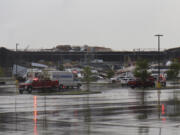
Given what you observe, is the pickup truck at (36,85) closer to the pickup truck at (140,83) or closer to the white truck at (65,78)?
the white truck at (65,78)

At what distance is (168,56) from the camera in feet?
646

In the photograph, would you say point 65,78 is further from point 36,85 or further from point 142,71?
point 142,71

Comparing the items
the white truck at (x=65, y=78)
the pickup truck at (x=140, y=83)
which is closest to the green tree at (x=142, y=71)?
the pickup truck at (x=140, y=83)

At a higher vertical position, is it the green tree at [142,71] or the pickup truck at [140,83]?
the green tree at [142,71]

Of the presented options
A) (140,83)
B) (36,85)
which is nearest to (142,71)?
(140,83)

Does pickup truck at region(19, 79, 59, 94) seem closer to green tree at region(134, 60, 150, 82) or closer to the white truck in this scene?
the white truck

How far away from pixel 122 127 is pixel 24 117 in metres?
6.29

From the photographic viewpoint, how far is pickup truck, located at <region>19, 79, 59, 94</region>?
5266cm

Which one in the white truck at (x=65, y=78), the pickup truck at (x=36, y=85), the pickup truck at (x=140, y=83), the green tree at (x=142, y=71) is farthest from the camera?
the pickup truck at (x=140, y=83)

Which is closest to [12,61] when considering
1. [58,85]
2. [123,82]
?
[123,82]

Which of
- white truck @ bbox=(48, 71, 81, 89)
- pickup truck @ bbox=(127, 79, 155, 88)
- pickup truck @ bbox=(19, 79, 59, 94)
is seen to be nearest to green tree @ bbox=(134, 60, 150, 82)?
pickup truck @ bbox=(127, 79, 155, 88)

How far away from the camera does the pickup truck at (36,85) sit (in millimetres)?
52656

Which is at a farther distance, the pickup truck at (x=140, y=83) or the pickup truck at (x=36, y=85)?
the pickup truck at (x=140, y=83)

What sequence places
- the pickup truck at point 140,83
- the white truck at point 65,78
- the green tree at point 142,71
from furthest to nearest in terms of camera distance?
1. the pickup truck at point 140,83
2. the green tree at point 142,71
3. the white truck at point 65,78
